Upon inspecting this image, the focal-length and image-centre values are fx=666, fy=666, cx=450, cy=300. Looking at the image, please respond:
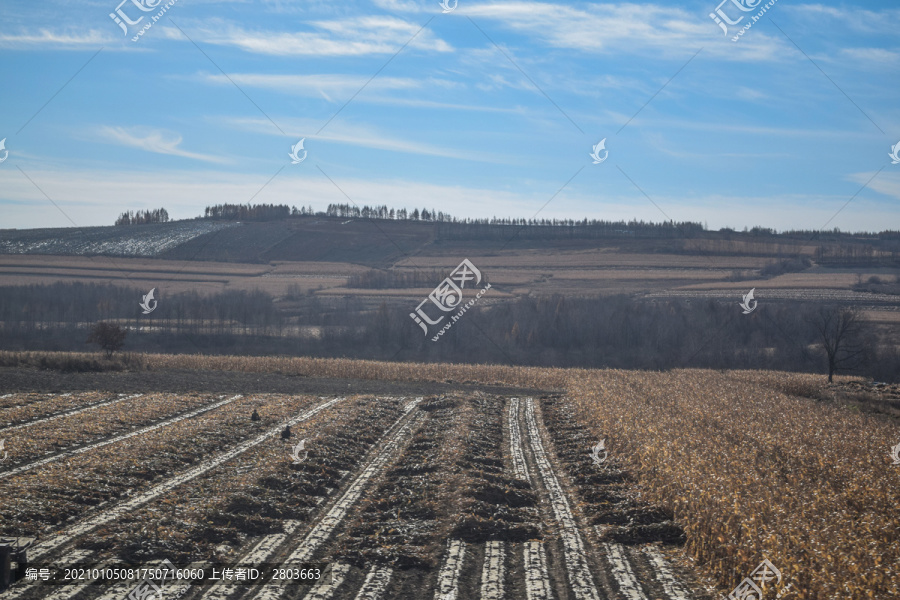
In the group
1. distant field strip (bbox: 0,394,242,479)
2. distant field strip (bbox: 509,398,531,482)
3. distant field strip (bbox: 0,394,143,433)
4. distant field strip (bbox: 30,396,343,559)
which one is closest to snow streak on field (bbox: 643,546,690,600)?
distant field strip (bbox: 509,398,531,482)

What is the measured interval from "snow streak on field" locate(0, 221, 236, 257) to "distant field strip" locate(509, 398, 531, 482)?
105m

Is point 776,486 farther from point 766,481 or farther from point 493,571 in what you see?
point 493,571

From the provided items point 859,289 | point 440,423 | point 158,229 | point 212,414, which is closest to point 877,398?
point 440,423

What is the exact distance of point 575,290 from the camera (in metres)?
86.9

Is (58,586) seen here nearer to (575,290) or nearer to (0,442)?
(0,442)

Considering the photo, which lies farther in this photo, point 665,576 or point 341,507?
point 341,507

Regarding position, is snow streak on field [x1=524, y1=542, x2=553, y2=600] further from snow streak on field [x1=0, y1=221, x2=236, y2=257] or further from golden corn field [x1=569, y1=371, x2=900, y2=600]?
snow streak on field [x1=0, y1=221, x2=236, y2=257]

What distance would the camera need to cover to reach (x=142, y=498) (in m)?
11.4

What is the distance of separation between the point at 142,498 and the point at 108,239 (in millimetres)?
125578

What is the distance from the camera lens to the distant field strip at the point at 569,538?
8.06 meters

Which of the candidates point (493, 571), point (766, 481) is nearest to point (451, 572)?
point (493, 571)

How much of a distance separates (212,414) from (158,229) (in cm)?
11906

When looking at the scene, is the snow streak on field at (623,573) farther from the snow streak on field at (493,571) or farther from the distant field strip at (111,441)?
the distant field strip at (111,441)

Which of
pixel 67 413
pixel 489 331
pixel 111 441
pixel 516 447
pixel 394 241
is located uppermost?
pixel 394 241
